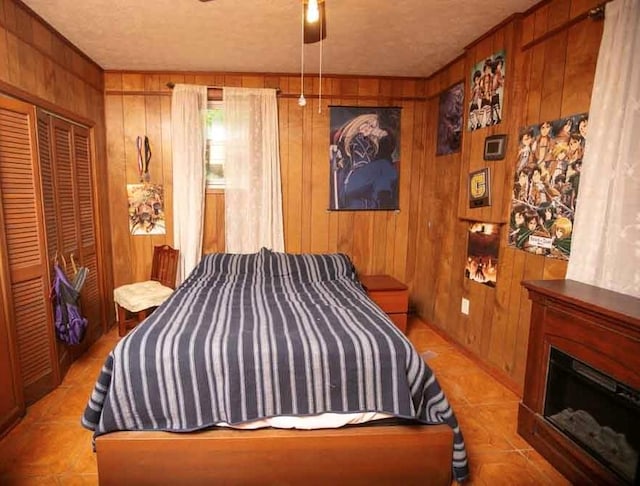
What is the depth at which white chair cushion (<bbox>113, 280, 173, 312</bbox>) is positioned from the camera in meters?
2.88

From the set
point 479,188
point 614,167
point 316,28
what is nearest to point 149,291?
point 316,28

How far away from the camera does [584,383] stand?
1.61 metres

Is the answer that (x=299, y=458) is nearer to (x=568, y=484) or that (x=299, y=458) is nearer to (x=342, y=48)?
(x=568, y=484)

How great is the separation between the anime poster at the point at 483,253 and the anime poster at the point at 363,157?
106 centimetres

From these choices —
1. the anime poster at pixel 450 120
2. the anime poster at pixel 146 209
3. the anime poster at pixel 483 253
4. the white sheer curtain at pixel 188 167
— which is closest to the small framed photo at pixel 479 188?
the anime poster at pixel 483 253

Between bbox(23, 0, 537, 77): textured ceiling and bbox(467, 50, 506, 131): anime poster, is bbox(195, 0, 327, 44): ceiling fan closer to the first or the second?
bbox(23, 0, 537, 77): textured ceiling

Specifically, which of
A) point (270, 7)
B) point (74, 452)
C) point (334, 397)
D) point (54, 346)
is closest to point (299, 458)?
point (334, 397)

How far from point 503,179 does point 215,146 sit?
2493mm

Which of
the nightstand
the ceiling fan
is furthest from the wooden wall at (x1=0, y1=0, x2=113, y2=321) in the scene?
the nightstand

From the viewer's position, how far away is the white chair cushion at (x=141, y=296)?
2.88m

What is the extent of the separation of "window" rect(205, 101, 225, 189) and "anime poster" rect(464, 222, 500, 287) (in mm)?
2306

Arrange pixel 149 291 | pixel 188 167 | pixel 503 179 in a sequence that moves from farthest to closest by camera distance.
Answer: pixel 188 167 < pixel 149 291 < pixel 503 179

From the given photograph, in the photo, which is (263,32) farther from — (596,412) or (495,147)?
(596,412)

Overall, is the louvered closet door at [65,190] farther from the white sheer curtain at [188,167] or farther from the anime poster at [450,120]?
the anime poster at [450,120]
